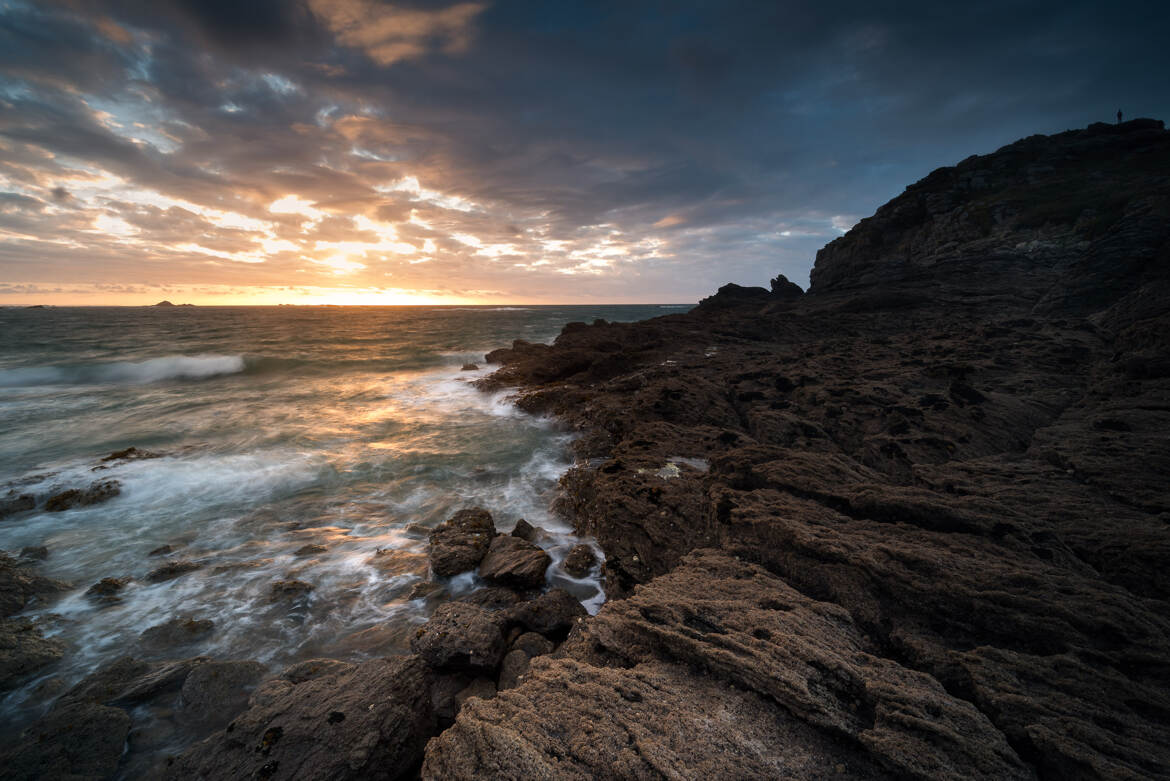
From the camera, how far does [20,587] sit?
6234 mm

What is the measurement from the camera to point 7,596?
6.04m

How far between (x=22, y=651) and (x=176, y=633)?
1443 mm

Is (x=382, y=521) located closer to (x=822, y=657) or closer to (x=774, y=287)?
(x=822, y=657)

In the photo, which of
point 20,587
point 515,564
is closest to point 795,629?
point 515,564

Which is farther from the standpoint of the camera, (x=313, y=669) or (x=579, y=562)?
(x=579, y=562)

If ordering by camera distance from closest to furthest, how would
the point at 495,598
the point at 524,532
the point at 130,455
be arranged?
the point at 495,598 < the point at 524,532 < the point at 130,455

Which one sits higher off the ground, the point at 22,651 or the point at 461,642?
the point at 461,642

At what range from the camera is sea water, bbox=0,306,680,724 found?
5.88 meters

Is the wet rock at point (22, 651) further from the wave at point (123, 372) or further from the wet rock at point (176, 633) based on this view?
the wave at point (123, 372)

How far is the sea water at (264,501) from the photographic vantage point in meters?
5.88

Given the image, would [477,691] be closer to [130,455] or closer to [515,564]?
[515,564]

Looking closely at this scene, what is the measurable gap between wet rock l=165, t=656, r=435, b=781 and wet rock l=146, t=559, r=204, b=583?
4904 millimetres

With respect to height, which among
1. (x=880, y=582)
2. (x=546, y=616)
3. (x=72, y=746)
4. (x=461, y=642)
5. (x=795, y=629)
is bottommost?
(x=72, y=746)

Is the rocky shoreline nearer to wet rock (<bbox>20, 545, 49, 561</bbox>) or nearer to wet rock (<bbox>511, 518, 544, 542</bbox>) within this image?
wet rock (<bbox>511, 518, 544, 542</bbox>)
